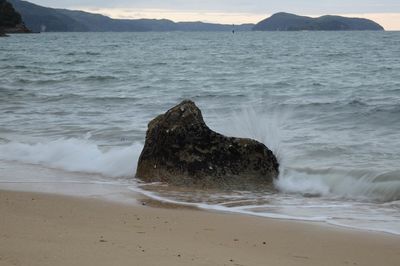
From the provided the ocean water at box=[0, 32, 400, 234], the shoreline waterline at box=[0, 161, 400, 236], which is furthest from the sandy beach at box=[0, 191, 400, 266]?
the ocean water at box=[0, 32, 400, 234]

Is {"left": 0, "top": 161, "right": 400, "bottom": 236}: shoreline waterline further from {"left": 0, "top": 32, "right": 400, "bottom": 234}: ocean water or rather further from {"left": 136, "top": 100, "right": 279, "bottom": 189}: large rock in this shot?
{"left": 136, "top": 100, "right": 279, "bottom": 189}: large rock

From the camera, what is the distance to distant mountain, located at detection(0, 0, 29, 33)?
118100mm

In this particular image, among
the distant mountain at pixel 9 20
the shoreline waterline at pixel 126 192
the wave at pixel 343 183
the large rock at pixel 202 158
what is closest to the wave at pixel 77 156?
the shoreline waterline at pixel 126 192

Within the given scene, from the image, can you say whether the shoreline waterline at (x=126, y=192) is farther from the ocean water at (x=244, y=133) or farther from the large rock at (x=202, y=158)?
the large rock at (x=202, y=158)

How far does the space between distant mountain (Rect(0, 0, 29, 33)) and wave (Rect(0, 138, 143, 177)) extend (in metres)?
109

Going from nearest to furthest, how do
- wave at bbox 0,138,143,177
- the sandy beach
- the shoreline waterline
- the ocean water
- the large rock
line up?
the sandy beach, the shoreline waterline, the ocean water, the large rock, wave at bbox 0,138,143,177

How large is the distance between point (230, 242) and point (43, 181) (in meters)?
4.06

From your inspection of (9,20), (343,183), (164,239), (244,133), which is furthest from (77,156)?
(9,20)

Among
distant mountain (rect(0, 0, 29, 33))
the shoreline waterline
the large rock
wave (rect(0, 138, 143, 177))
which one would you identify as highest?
distant mountain (rect(0, 0, 29, 33))

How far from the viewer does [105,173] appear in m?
9.20

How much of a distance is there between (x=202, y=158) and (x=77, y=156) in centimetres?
294

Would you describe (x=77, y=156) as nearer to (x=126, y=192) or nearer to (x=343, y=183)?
(x=126, y=192)

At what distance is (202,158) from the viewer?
321 inches

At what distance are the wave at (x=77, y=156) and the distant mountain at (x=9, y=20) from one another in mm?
109211
